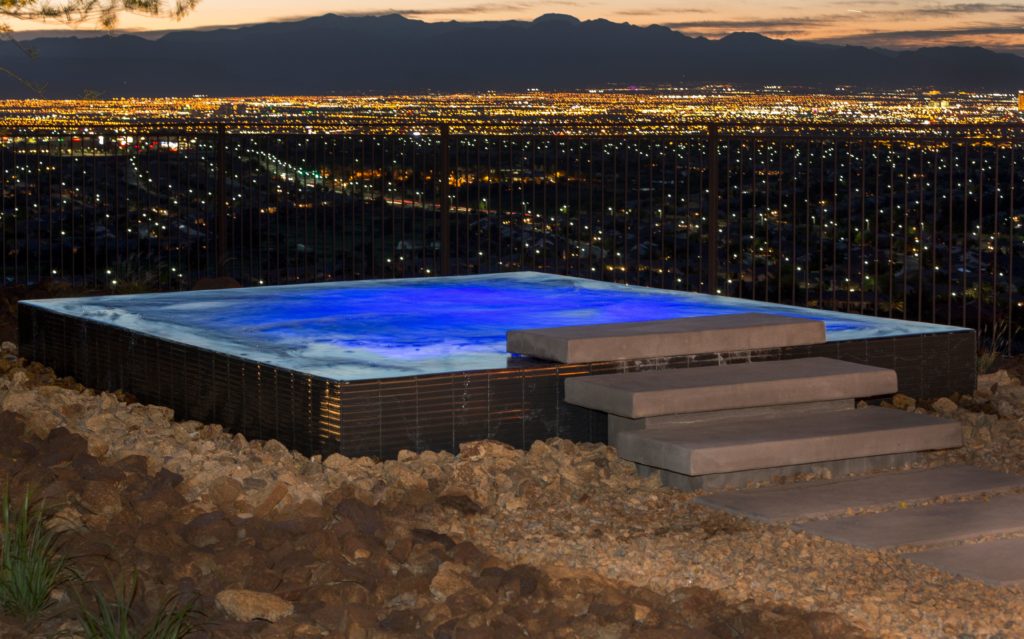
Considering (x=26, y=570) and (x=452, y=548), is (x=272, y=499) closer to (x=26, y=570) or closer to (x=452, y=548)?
(x=452, y=548)

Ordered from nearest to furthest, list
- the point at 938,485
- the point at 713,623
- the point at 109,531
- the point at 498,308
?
the point at 713,623 → the point at 109,531 → the point at 938,485 → the point at 498,308

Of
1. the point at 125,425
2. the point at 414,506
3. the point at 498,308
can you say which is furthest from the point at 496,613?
the point at 498,308

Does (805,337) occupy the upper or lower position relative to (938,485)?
upper

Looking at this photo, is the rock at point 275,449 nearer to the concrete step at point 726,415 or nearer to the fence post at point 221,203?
the concrete step at point 726,415

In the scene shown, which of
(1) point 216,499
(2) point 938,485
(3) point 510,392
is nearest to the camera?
(1) point 216,499

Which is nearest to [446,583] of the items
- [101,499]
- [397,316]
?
[101,499]

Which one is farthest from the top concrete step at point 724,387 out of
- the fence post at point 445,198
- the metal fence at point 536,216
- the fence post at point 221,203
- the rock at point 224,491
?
the fence post at point 221,203

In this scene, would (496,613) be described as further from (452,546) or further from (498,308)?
(498,308)
